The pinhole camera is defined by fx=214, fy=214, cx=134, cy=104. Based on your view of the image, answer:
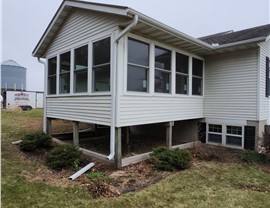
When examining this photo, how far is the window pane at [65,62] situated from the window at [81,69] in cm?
60

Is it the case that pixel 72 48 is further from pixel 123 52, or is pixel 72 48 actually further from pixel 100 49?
pixel 123 52

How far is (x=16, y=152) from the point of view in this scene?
7.37 metres

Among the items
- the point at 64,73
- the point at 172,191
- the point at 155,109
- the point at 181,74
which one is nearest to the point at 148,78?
the point at 155,109

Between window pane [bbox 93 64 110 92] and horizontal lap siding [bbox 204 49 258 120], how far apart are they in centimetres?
507

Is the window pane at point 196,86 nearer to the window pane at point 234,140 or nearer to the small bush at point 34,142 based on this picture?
the window pane at point 234,140

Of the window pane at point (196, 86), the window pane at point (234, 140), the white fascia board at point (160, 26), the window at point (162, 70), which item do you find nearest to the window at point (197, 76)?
the window pane at point (196, 86)

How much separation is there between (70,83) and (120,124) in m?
3.06

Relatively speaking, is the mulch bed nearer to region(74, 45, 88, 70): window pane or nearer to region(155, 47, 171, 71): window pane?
region(74, 45, 88, 70): window pane

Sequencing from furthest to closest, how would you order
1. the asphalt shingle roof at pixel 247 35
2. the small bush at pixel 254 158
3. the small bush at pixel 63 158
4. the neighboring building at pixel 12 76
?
1. the neighboring building at pixel 12 76
2. the asphalt shingle roof at pixel 247 35
3. the small bush at pixel 254 158
4. the small bush at pixel 63 158

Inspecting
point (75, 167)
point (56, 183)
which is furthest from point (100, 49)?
point (56, 183)

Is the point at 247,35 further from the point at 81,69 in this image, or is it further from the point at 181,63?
the point at 81,69

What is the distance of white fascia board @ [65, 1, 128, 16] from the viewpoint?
5.26 meters

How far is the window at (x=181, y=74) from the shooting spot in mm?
7879

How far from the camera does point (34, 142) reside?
758 centimetres
